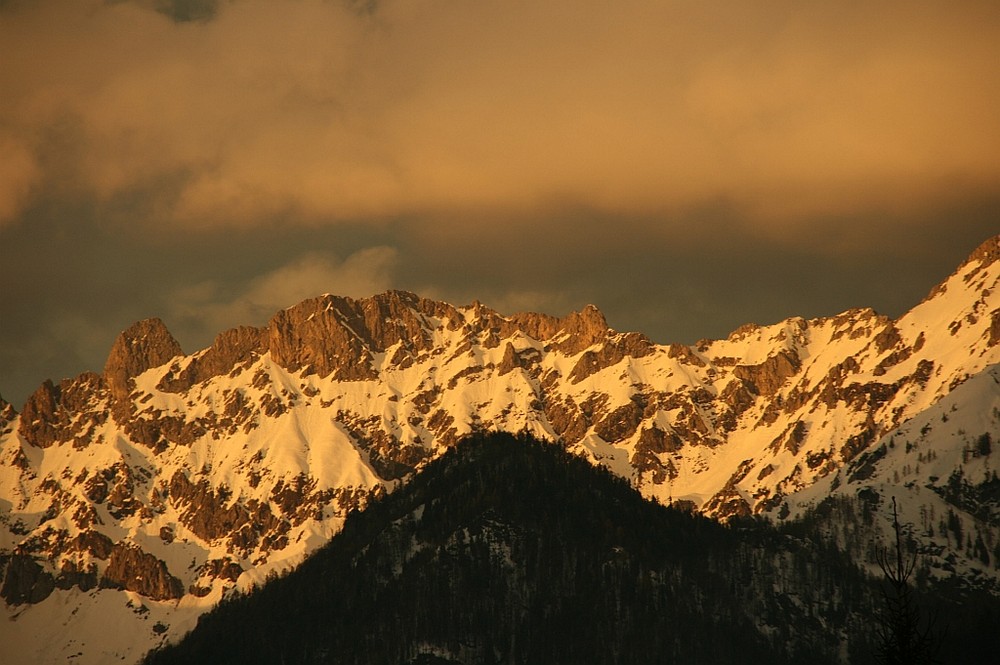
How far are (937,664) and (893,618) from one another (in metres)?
16.6

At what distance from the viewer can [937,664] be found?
117875 mm

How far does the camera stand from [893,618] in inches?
4063

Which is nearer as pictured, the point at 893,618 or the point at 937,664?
the point at 893,618
